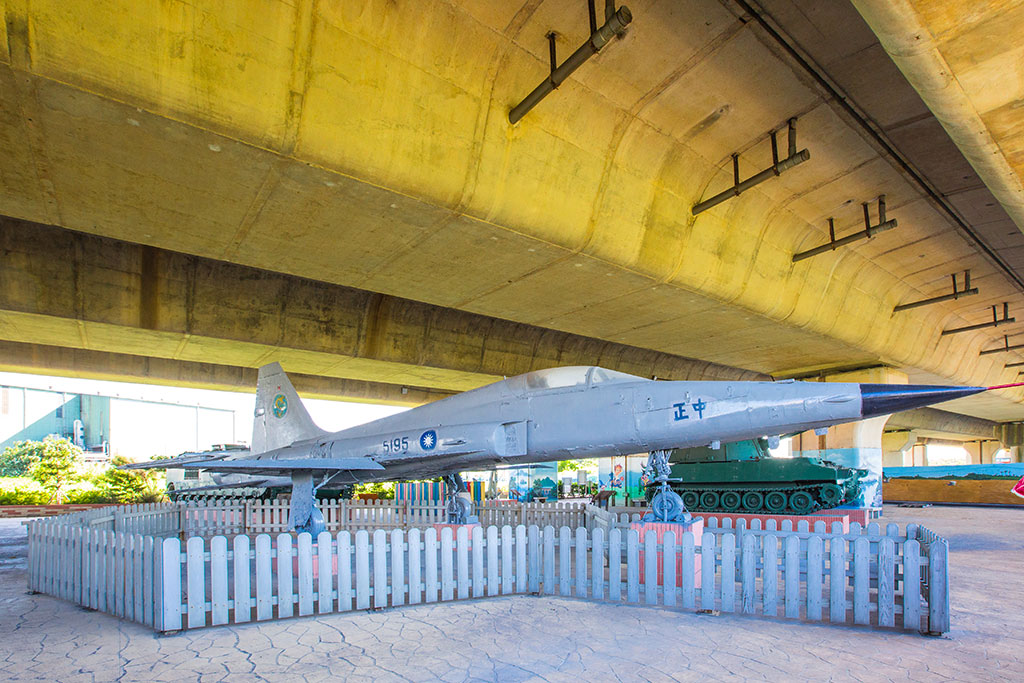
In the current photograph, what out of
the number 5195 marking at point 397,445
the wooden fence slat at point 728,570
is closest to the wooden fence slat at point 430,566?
the number 5195 marking at point 397,445

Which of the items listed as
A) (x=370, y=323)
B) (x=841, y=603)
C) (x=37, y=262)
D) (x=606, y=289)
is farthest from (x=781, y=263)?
(x=37, y=262)

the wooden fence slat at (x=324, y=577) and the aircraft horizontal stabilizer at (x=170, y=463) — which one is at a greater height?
the aircraft horizontal stabilizer at (x=170, y=463)

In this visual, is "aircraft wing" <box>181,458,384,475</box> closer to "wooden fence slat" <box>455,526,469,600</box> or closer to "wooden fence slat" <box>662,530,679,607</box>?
"wooden fence slat" <box>455,526,469,600</box>

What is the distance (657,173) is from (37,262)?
32.1 ft

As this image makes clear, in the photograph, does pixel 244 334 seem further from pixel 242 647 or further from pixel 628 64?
pixel 628 64

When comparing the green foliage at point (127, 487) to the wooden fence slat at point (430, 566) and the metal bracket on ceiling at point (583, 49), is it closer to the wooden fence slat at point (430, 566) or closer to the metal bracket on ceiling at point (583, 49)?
the wooden fence slat at point (430, 566)

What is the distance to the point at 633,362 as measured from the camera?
17547 millimetres

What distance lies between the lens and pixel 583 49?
18.7ft

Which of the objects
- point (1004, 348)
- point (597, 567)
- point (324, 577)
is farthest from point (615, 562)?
point (1004, 348)

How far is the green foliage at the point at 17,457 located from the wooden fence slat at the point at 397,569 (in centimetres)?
3550

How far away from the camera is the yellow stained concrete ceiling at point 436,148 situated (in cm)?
518

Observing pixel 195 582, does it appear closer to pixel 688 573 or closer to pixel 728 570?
pixel 688 573

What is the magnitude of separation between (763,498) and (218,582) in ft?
46.3

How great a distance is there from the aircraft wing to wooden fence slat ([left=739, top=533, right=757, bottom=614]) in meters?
4.96
